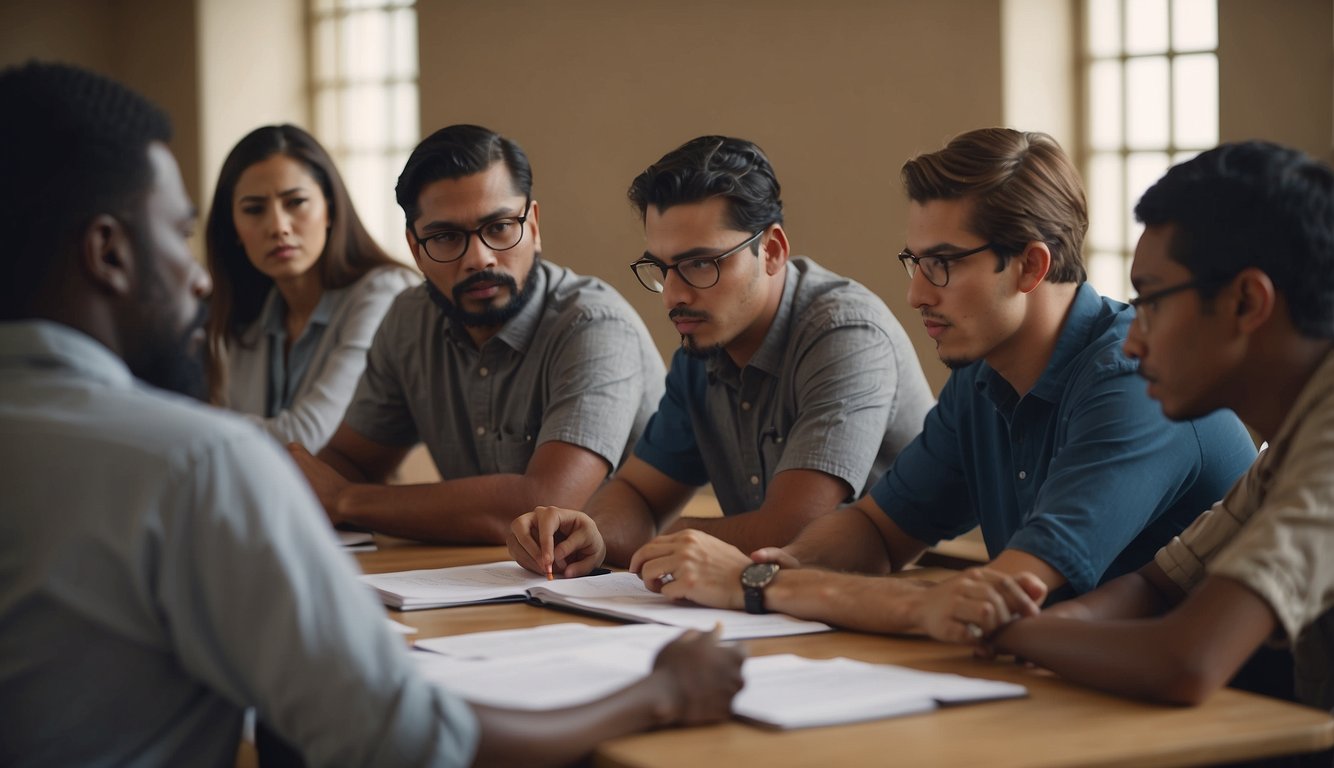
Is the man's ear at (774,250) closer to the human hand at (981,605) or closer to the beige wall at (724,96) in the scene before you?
the human hand at (981,605)

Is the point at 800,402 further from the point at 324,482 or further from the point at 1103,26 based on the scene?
the point at 1103,26

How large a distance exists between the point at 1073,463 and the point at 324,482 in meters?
1.66

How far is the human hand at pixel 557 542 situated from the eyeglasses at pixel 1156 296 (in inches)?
39.0

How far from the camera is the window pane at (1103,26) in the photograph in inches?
171

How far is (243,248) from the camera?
4.40 m

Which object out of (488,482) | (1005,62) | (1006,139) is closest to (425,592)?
(488,482)

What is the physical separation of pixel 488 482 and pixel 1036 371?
1133 mm

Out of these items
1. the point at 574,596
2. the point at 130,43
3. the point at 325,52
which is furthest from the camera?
the point at 130,43

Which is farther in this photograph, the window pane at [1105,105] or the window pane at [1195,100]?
the window pane at [1105,105]

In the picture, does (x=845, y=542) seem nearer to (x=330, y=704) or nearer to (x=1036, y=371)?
(x=1036, y=371)

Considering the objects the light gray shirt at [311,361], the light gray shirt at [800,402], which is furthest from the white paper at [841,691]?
the light gray shirt at [311,361]

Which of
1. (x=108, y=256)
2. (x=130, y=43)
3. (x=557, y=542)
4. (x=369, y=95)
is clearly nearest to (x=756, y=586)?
(x=557, y=542)

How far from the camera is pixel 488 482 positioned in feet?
9.41

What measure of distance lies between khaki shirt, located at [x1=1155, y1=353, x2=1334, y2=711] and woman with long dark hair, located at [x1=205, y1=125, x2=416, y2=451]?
2.80 metres
